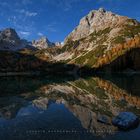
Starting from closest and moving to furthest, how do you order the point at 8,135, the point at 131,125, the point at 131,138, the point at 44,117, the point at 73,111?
the point at 131,138, the point at 8,135, the point at 131,125, the point at 44,117, the point at 73,111

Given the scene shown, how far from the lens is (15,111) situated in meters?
48.7

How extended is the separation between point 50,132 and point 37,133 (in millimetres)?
1777

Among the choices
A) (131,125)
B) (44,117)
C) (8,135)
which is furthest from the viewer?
(44,117)

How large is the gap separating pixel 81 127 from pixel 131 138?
27.0 feet

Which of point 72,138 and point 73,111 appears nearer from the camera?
point 72,138

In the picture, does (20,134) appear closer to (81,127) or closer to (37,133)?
(37,133)

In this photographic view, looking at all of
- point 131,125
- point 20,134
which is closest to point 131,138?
point 131,125

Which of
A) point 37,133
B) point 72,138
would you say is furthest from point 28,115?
point 72,138

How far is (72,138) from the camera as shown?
29.4 metres

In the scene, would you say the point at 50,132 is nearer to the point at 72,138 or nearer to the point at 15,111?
the point at 72,138

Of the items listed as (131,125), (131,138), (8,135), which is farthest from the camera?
(131,125)

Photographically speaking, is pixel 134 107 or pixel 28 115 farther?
pixel 134 107

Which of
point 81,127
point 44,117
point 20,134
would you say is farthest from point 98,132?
point 44,117

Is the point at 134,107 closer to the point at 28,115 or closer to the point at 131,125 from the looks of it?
the point at 131,125
